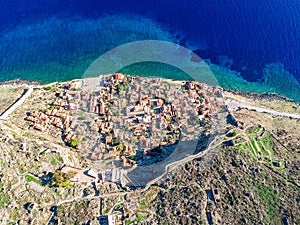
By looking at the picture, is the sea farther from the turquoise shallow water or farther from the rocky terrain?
the rocky terrain

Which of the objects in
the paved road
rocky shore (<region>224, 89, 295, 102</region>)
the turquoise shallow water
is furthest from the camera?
the turquoise shallow water

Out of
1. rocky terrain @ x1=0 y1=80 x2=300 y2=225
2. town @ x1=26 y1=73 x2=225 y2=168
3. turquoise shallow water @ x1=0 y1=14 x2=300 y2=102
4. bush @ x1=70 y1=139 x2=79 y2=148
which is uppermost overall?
turquoise shallow water @ x1=0 y1=14 x2=300 y2=102

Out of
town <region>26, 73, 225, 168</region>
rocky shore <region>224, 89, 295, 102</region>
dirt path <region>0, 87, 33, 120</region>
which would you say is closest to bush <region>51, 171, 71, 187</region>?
town <region>26, 73, 225, 168</region>

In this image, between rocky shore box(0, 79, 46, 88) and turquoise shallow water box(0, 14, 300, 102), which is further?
turquoise shallow water box(0, 14, 300, 102)

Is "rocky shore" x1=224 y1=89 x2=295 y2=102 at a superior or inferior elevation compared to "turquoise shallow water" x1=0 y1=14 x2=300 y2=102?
inferior

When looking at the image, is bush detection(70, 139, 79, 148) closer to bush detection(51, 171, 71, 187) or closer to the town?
the town

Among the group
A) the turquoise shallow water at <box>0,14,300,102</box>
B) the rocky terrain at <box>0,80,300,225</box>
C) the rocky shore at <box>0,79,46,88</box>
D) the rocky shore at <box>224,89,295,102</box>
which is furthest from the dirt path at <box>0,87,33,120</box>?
the rocky shore at <box>224,89,295,102</box>

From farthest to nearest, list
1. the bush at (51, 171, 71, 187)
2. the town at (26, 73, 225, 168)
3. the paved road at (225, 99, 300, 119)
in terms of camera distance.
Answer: the paved road at (225, 99, 300, 119) < the town at (26, 73, 225, 168) < the bush at (51, 171, 71, 187)

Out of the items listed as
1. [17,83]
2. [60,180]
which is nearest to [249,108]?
[60,180]
